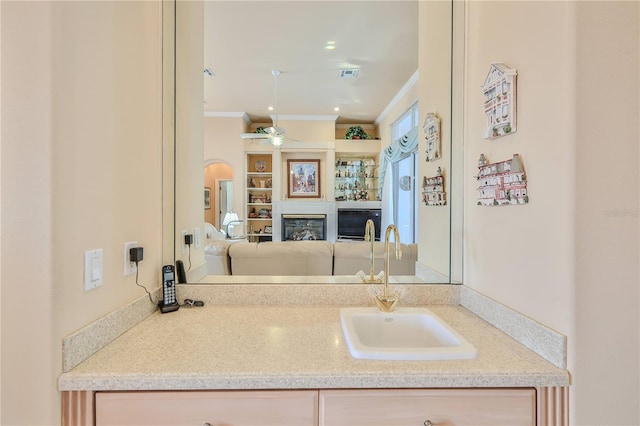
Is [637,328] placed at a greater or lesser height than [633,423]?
greater

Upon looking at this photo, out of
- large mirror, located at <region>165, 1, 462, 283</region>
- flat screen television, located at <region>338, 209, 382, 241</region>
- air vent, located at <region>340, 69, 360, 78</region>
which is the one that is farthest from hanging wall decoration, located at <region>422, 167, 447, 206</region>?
air vent, located at <region>340, 69, 360, 78</region>

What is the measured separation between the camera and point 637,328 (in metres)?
0.83

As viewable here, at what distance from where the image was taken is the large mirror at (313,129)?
1576mm

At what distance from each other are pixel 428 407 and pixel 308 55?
3.16 metres

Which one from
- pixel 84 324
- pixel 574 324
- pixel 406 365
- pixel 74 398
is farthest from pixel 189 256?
pixel 574 324

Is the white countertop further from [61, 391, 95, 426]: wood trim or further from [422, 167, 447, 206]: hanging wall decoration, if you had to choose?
[422, 167, 447, 206]: hanging wall decoration

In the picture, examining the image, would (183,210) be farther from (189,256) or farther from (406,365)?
(406,365)

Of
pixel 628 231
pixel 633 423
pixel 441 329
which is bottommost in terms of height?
pixel 633 423

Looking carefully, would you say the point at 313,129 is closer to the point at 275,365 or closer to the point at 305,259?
the point at 305,259

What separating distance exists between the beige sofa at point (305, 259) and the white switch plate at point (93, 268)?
2.24 ft

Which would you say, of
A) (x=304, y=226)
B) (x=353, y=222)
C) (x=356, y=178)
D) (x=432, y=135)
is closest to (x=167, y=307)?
(x=304, y=226)

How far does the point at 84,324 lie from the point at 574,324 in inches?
56.8

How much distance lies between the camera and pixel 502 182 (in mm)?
1104

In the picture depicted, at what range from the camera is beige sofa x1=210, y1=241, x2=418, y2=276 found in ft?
5.51
